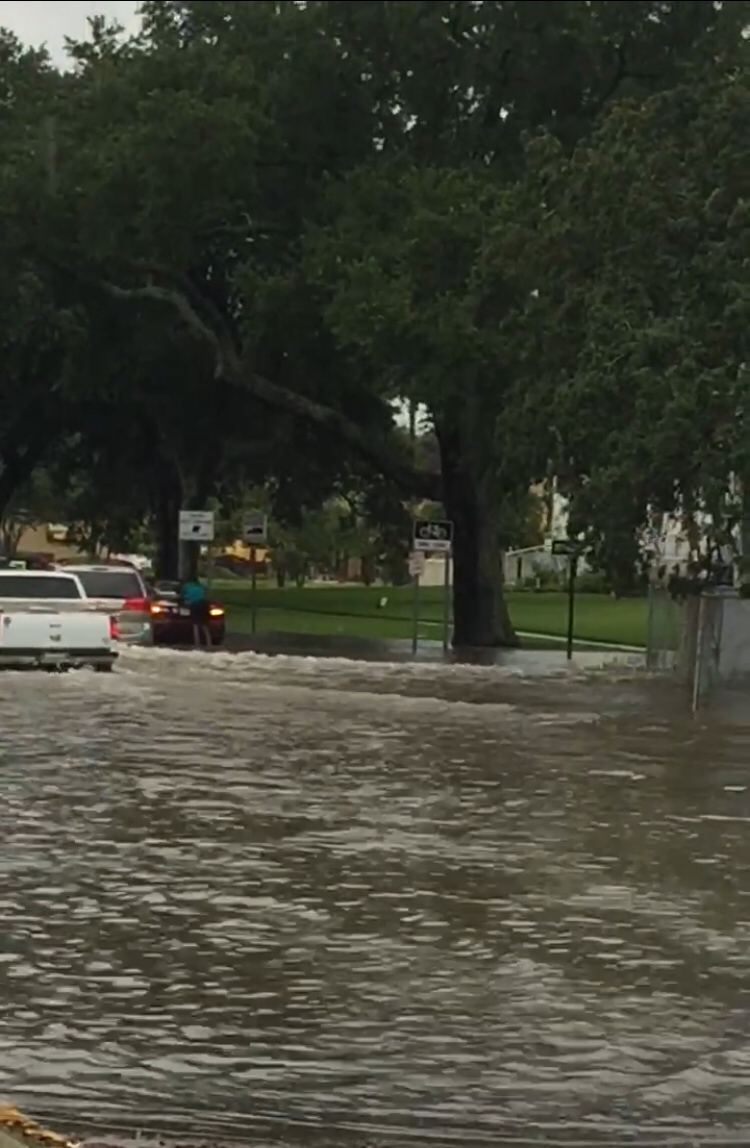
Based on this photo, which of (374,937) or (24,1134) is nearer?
(24,1134)

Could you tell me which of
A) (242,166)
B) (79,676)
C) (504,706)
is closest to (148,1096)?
(504,706)

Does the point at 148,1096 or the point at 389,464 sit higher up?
the point at 389,464

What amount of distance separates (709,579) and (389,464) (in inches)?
652

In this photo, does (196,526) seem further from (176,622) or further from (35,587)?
(35,587)

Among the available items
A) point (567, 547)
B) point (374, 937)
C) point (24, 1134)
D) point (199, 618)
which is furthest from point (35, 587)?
point (24, 1134)

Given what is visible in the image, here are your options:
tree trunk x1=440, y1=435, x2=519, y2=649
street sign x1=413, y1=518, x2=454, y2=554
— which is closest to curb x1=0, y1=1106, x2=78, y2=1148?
street sign x1=413, y1=518, x2=454, y2=554

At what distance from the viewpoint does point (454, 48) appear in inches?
1684

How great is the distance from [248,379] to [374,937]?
3662 centimetres

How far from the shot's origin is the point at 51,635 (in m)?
31.4

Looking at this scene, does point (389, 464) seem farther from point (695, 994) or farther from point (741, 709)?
point (695, 994)

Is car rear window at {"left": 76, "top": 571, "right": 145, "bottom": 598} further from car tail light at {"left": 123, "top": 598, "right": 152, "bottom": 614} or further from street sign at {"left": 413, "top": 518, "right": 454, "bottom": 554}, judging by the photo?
street sign at {"left": 413, "top": 518, "right": 454, "bottom": 554}

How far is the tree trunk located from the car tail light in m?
10.2

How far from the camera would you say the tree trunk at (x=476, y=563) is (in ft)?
153

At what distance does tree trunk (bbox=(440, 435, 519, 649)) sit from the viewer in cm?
4666
